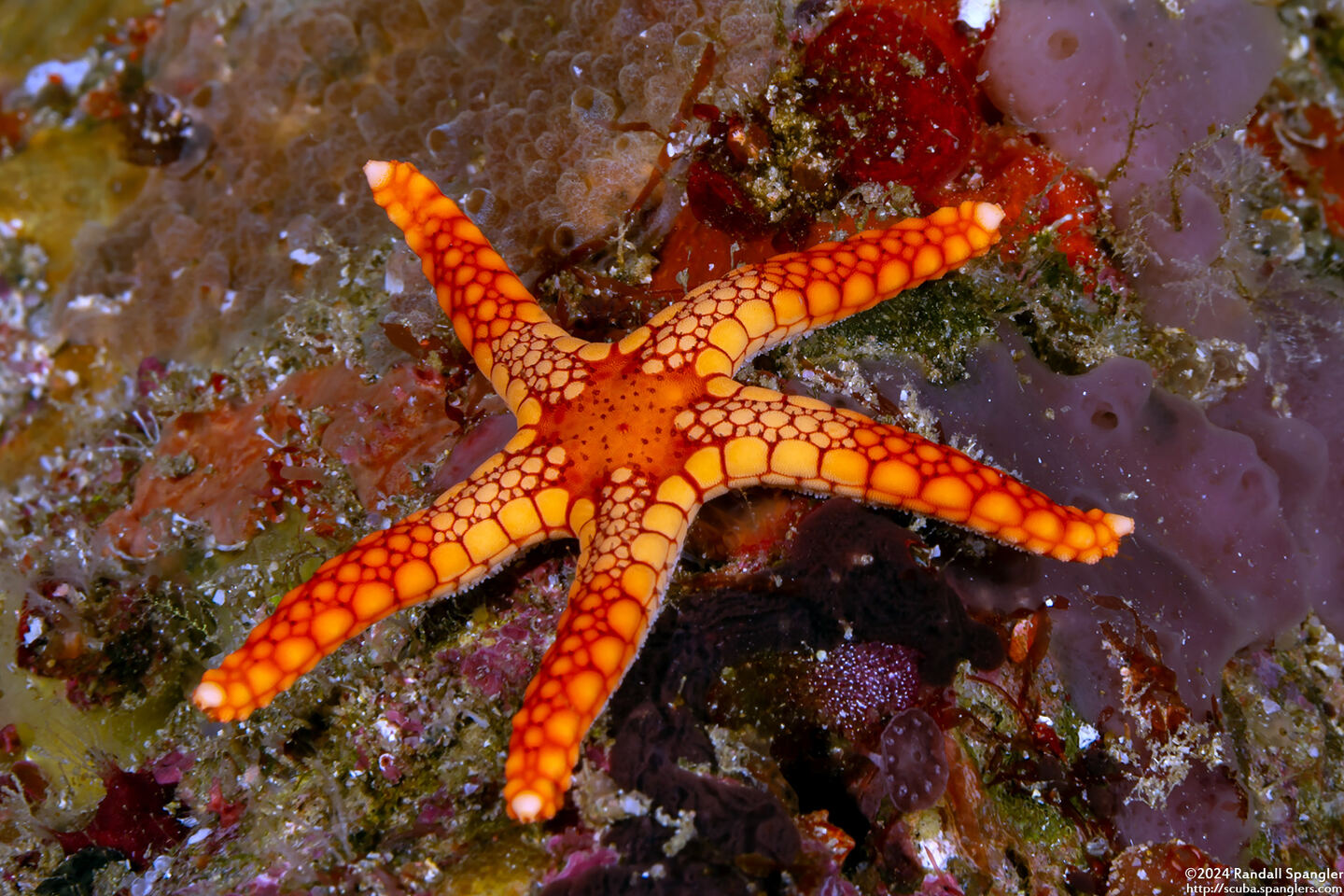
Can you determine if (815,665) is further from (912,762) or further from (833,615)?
(912,762)

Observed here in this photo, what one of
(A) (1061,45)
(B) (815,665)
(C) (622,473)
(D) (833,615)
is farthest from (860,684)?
(A) (1061,45)

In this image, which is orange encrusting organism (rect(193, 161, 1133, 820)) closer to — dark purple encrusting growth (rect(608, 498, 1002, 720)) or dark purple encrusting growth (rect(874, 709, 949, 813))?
dark purple encrusting growth (rect(608, 498, 1002, 720))

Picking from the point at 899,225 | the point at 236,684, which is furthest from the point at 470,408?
the point at 899,225

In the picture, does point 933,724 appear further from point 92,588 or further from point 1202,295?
point 92,588

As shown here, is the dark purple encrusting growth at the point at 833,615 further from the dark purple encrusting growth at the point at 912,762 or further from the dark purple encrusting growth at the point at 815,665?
the dark purple encrusting growth at the point at 912,762

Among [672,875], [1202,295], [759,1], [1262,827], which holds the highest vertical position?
[759,1]

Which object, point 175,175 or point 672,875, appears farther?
point 175,175

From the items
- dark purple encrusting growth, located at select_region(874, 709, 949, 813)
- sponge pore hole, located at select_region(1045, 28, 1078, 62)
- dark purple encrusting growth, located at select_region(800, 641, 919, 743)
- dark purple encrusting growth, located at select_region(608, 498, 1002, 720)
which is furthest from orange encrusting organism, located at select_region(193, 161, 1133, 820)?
sponge pore hole, located at select_region(1045, 28, 1078, 62)

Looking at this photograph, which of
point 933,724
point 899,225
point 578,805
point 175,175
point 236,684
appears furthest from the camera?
point 175,175
